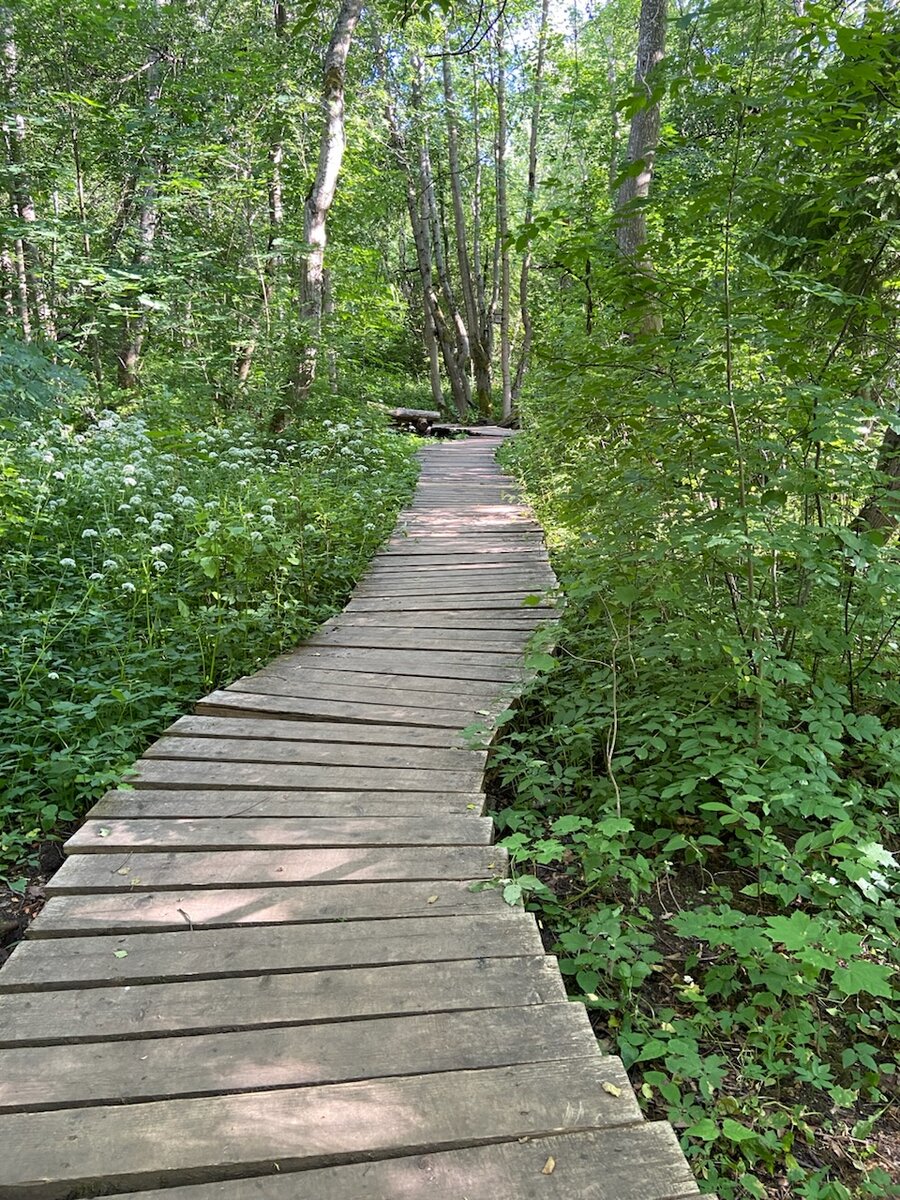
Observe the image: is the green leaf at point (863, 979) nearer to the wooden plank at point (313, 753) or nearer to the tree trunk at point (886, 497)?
the wooden plank at point (313, 753)

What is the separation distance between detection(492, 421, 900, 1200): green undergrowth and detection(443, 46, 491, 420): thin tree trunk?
19115mm

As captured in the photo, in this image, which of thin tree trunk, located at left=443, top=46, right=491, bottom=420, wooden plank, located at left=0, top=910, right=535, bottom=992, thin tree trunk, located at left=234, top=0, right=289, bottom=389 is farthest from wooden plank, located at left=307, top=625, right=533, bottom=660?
thin tree trunk, located at left=443, top=46, right=491, bottom=420

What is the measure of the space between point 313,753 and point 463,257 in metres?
20.6

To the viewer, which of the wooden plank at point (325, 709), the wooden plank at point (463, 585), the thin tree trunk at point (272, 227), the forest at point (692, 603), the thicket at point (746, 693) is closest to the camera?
the thicket at point (746, 693)

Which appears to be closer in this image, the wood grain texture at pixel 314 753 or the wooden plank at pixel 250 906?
the wooden plank at pixel 250 906

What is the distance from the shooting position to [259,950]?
85.4 inches

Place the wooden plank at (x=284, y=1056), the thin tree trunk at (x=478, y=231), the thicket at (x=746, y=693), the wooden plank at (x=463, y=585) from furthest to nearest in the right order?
the thin tree trunk at (x=478, y=231) → the wooden plank at (x=463, y=585) → the thicket at (x=746, y=693) → the wooden plank at (x=284, y=1056)

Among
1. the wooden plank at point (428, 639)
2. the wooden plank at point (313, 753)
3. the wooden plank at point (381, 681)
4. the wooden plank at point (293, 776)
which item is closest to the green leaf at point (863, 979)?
the wooden plank at point (293, 776)

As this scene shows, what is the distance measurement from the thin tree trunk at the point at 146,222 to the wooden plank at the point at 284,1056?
29.6 ft

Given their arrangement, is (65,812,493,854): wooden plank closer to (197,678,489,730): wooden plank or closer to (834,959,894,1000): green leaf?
(197,678,489,730): wooden plank

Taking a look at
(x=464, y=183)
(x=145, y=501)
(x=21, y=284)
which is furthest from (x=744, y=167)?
(x=464, y=183)

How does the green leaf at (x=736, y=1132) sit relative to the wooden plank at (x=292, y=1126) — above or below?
below

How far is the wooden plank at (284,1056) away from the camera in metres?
1.72

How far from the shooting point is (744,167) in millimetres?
3152
